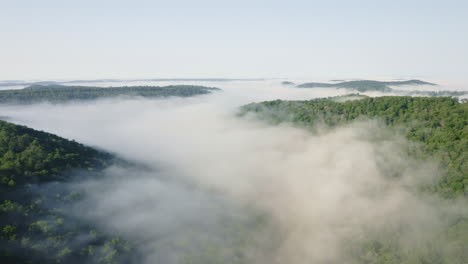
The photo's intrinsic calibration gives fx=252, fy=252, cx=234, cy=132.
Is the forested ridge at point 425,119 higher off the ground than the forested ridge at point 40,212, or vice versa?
the forested ridge at point 425,119

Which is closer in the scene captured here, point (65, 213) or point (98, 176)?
point (65, 213)

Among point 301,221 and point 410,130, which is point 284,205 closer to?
point 301,221

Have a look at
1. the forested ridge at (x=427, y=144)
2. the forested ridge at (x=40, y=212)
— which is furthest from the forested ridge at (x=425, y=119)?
the forested ridge at (x=40, y=212)

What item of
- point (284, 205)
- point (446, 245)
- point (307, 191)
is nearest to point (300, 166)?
point (307, 191)

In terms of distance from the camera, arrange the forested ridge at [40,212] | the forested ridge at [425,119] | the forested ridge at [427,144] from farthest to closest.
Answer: the forested ridge at [425,119]
the forested ridge at [427,144]
the forested ridge at [40,212]

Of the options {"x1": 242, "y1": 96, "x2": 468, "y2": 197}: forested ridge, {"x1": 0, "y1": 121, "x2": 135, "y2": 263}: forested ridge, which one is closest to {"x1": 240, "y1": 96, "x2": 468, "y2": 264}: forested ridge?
{"x1": 242, "y1": 96, "x2": 468, "y2": 197}: forested ridge

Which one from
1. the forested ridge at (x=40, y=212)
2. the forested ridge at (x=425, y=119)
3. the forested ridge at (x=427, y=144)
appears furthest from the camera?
the forested ridge at (x=425, y=119)

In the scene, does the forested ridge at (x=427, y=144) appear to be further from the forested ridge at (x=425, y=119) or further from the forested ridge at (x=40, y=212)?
the forested ridge at (x=40, y=212)

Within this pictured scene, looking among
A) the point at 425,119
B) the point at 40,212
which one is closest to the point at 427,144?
the point at 425,119
